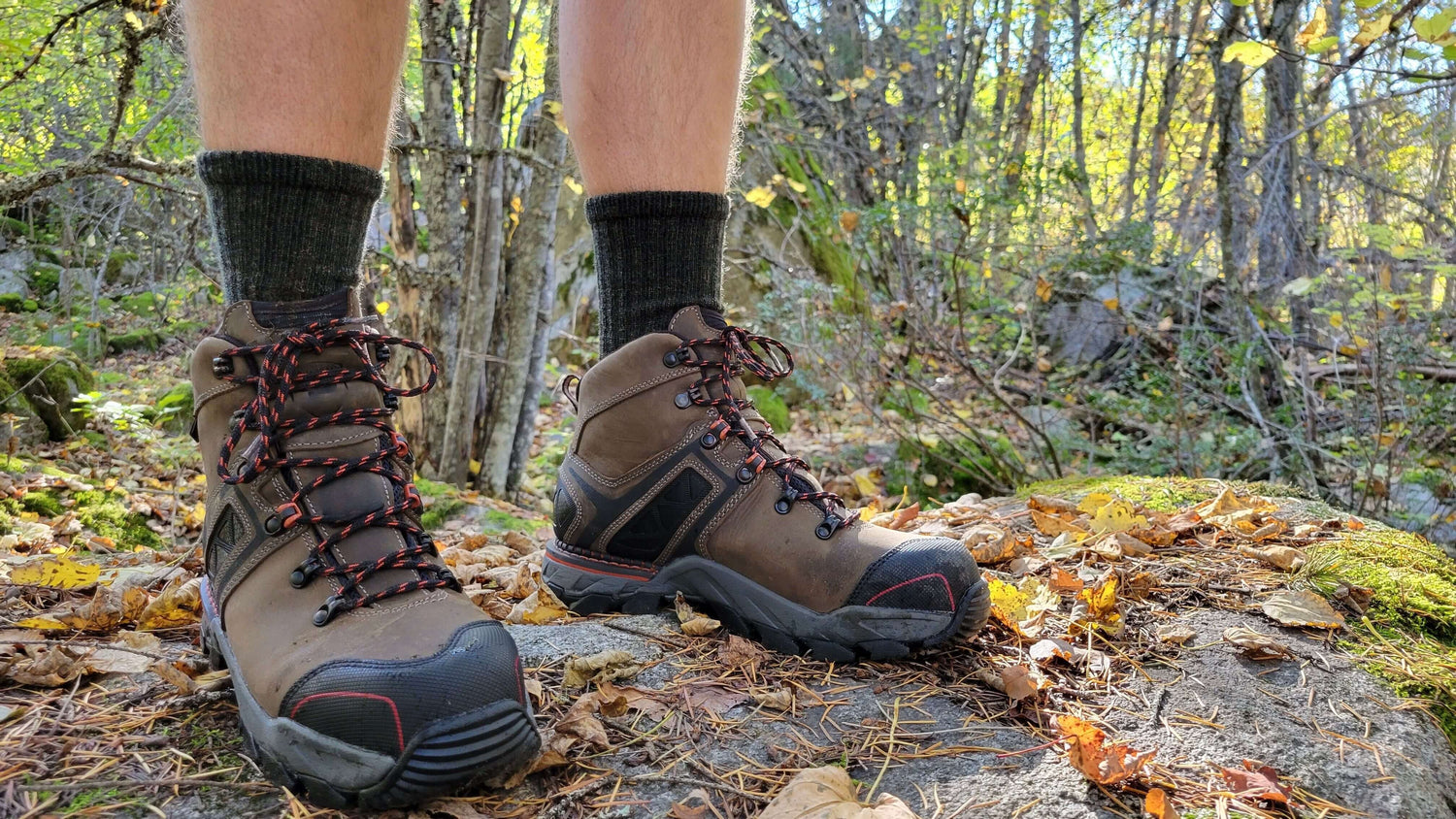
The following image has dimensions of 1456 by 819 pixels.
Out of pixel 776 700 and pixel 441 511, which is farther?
pixel 441 511

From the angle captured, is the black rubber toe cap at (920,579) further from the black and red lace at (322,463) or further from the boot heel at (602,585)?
the black and red lace at (322,463)

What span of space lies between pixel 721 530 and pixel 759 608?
15cm

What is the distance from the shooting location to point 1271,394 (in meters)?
5.51

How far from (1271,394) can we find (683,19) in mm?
5425

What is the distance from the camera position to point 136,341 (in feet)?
31.6

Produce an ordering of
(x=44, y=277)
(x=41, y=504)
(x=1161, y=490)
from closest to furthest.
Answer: (x=1161, y=490), (x=41, y=504), (x=44, y=277)

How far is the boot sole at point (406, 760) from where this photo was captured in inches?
37.6

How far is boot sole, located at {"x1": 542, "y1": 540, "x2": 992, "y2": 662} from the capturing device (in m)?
1.38

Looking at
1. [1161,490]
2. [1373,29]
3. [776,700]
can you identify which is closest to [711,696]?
[776,700]

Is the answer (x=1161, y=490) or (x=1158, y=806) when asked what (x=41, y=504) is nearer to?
(x=1158, y=806)

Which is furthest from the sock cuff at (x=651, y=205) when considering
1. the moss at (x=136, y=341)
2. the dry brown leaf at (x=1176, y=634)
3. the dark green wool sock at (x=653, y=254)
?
the moss at (x=136, y=341)

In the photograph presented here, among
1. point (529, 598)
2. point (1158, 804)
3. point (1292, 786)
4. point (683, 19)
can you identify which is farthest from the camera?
point (529, 598)

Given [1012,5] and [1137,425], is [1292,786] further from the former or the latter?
[1012,5]

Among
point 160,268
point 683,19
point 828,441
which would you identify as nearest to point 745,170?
point 828,441
